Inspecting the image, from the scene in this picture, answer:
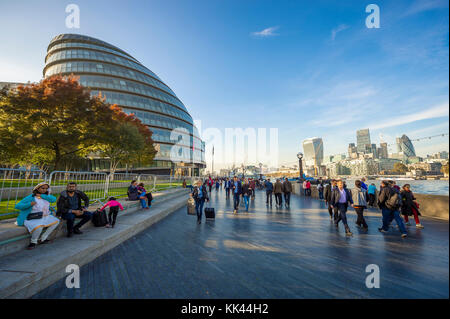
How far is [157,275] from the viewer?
10.7 ft

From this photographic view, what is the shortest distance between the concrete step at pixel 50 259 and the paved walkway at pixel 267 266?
206 mm

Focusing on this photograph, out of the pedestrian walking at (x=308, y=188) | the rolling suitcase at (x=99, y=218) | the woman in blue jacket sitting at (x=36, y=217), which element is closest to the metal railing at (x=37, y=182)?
the woman in blue jacket sitting at (x=36, y=217)

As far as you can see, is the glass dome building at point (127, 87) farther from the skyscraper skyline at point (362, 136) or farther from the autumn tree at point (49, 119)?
the skyscraper skyline at point (362, 136)

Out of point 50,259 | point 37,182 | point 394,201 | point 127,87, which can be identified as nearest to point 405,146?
point 394,201

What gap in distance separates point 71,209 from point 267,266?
536cm

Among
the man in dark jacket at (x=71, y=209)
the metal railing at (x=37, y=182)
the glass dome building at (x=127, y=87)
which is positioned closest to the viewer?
the man in dark jacket at (x=71, y=209)

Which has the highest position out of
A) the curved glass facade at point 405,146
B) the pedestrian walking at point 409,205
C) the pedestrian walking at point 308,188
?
the curved glass facade at point 405,146

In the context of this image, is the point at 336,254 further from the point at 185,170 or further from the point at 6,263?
the point at 185,170

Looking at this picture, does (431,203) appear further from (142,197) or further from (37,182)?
(37,182)

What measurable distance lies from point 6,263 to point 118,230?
2252mm

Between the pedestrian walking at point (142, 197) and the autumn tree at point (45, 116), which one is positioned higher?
the autumn tree at point (45, 116)

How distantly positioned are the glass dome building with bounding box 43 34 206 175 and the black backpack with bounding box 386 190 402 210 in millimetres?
44862

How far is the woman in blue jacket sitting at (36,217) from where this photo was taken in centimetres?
395
